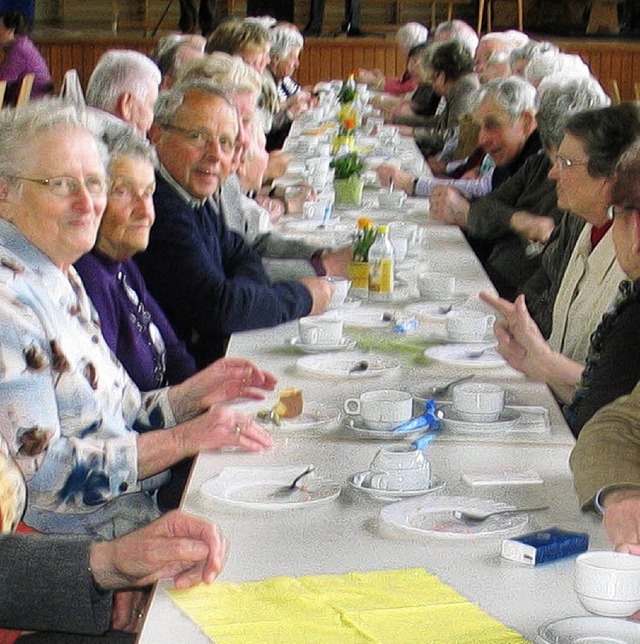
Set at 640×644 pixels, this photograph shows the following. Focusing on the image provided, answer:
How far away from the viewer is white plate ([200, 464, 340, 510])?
1821 millimetres

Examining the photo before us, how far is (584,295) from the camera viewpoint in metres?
3.15

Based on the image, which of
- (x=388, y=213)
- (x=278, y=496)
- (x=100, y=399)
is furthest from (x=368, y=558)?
(x=388, y=213)

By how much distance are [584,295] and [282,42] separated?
5720 millimetres

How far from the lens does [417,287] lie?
349 cm

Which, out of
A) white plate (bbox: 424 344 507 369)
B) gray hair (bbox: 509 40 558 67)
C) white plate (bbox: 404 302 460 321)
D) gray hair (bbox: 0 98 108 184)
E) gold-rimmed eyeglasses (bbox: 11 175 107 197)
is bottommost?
white plate (bbox: 424 344 507 369)

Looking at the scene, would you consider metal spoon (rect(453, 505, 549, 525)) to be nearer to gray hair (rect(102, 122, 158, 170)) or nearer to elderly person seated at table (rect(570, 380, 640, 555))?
elderly person seated at table (rect(570, 380, 640, 555))

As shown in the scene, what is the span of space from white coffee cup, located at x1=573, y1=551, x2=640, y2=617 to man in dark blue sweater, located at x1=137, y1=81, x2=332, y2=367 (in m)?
1.78

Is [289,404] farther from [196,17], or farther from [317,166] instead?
[196,17]

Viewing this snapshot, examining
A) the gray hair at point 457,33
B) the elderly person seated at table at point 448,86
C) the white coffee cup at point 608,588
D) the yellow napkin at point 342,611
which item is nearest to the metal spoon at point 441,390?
the yellow napkin at point 342,611

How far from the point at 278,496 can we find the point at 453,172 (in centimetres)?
528

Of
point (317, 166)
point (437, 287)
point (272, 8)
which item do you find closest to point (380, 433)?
point (437, 287)

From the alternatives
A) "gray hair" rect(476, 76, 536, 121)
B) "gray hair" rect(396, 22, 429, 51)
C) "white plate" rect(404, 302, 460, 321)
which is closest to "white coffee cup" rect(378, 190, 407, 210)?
"gray hair" rect(476, 76, 536, 121)

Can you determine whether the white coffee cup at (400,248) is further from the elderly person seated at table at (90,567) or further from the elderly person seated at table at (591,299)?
the elderly person seated at table at (90,567)

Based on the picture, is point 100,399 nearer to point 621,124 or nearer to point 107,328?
point 107,328
